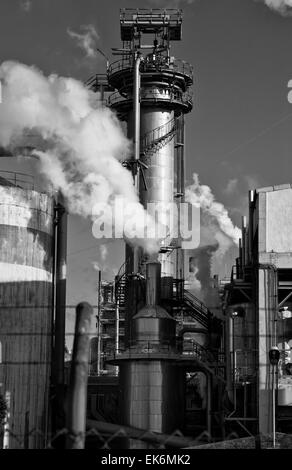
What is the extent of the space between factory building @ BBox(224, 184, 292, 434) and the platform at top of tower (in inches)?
570

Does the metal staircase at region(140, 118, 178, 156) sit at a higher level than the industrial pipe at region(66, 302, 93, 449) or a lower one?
higher

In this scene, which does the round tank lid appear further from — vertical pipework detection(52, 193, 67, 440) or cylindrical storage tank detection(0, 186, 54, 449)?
cylindrical storage tank detection(0, 186, 54, 449)

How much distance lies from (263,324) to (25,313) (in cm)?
1230

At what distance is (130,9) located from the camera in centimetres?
5753

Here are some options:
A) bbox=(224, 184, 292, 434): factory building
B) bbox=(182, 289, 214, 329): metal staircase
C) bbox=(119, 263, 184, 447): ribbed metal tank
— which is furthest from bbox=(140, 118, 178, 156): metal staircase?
bbox=(119, 263, 184, 447): ribbed metal tank

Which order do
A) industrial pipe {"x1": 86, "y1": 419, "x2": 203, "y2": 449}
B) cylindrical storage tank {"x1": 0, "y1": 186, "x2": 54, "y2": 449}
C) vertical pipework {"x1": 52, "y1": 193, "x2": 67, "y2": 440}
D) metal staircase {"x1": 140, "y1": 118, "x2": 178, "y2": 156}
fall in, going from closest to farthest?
industrial pipe {"x1": 86, "y1": 419, "x2": 203, "y2": 449}, cylindrical storage tank {"x1": 0, "y1": 186, "x2": 54, "y2": 449}, vertical pipework {"x1": 52, "y1": 193, "x2": 67, "y2": 440}, metal staircase {"x1": 140, "y1": 118, "x2": 178, "y2": 156}

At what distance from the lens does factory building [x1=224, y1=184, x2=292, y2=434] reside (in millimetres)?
42656

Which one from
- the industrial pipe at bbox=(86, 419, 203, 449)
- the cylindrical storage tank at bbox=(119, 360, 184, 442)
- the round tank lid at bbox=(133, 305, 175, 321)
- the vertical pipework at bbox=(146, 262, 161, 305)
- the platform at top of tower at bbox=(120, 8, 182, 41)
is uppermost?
the platform at top of tower at bbox=(120, 8, 182, 41)

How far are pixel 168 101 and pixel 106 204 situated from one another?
984cm

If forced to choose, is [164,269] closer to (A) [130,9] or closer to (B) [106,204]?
(B) [106,204]

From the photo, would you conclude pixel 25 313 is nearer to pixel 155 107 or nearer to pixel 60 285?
pixel 60 285

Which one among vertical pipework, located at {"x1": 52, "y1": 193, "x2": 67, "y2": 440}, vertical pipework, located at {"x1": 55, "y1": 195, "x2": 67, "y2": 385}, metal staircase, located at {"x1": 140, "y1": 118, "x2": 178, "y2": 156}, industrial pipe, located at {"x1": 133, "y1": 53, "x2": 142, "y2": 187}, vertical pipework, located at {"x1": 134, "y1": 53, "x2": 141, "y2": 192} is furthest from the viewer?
metal staircase, located at {"x1": 140, "y1": 118, "x2": 178, "y2": 156}

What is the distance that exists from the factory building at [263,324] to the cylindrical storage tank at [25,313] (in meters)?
9.93

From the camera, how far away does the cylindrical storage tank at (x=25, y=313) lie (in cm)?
4500
